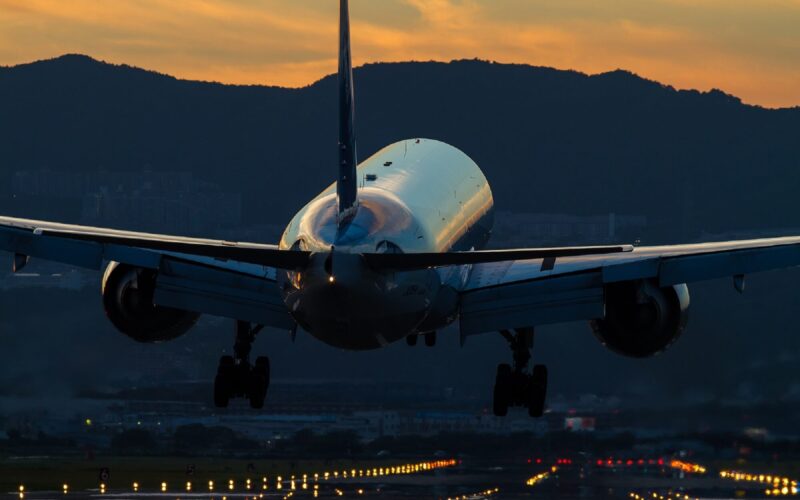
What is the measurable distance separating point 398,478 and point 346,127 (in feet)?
177

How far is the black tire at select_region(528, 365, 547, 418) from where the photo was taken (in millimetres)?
48344

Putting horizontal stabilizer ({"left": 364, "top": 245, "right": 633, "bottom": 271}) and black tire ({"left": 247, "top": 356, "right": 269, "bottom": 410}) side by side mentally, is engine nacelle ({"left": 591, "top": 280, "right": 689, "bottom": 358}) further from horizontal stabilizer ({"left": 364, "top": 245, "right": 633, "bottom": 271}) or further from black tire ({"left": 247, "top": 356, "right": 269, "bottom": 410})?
horizontal stabilizer ({"left": 364, "top": 245, "right": 633, "bottom": 271})

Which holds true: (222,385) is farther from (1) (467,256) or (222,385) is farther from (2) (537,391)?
(1) (467,256)

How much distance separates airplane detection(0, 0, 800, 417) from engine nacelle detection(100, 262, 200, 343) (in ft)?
0.11

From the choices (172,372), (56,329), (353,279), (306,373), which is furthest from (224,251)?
(306,373)

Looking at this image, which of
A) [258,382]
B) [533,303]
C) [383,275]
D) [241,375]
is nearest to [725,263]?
[533,303]

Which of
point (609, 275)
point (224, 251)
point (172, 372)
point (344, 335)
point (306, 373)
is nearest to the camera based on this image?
→ point (224, 251)

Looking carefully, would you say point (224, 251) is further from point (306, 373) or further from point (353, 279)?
point (306, 373)

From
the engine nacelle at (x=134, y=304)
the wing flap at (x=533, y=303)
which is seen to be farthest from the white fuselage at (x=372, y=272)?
the engine nacelle at (x=134, y=304)

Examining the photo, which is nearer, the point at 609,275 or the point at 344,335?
the point at 344,335

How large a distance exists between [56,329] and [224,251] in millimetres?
50096

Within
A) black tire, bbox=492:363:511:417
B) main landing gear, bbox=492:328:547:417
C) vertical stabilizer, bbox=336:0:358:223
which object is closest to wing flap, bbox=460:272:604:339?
main landing gear, bbox=492:328:547:417

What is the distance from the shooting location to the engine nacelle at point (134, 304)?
1868 inches

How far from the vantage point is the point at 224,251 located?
36.5 meters
